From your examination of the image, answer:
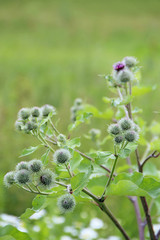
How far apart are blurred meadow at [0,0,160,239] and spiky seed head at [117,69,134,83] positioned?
0.46 metres

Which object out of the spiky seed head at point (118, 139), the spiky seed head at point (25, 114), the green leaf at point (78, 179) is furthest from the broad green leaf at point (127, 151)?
the spiky seed head at point (25, 114)

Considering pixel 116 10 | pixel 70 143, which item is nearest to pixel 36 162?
pixel 70 143

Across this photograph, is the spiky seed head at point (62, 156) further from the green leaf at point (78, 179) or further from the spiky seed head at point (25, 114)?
the spiky seed head at point (25, 114)

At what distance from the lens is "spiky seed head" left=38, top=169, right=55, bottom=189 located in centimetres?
133

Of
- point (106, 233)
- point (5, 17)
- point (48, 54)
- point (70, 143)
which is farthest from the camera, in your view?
point (5, 17)

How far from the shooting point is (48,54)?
1445 centimetres

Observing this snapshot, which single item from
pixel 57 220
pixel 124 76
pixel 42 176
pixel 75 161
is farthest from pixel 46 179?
pixel 57 220

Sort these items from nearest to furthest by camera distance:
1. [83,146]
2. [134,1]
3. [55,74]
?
[83,146] < [55,74] < [134,1]

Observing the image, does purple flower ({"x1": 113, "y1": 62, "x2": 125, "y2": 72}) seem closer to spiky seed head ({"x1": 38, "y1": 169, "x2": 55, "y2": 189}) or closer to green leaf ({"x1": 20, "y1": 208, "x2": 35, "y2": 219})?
spiky seed head ({"x1": 38, "y1": 169, "x2": 55, "y2": 189})

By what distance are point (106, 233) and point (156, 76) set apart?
18.4 feet

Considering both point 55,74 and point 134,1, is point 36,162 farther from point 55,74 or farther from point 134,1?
point 134,1

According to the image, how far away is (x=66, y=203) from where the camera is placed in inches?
52.0

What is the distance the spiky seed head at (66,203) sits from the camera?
133 cm

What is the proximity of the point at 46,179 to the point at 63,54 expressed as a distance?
13.6 meters
